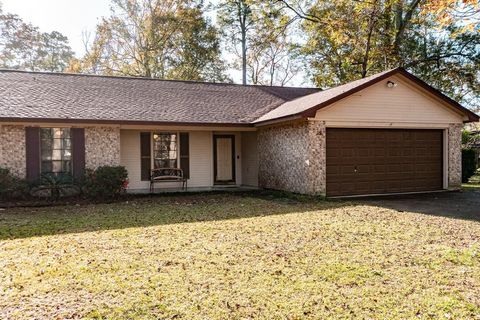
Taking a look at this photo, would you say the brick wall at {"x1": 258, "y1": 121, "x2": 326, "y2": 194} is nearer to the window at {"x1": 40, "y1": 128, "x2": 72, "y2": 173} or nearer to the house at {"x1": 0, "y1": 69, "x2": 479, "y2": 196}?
the house at {"x1": 0, "y1": 69, "x2": 479, "y2": 196}

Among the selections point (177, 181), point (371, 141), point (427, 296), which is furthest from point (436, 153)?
point (427, 296)

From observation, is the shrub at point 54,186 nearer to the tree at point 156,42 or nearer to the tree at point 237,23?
the tree at point 156,42

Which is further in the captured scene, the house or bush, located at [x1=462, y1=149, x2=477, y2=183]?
bush, located at [x1=462, y1=149, x2=477, y2=183]

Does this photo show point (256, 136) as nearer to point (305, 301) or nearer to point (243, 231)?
point (243, 231)

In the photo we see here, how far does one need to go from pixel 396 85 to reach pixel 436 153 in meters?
2.98

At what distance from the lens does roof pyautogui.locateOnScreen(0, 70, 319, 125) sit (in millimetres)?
11492

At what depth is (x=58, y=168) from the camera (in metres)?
11.7

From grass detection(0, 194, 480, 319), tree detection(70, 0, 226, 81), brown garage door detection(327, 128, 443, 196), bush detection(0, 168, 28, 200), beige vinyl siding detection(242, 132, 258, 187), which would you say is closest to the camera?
grass detection(0, 194, 480, 319)

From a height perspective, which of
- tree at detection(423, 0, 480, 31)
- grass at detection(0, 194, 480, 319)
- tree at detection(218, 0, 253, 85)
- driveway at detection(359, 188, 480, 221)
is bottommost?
grass at detection(0, 194, 480, 319)

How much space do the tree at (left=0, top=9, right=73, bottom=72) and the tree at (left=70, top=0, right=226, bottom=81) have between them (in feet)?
37.6

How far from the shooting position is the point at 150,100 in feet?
45.9

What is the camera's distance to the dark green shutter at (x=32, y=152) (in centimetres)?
1122

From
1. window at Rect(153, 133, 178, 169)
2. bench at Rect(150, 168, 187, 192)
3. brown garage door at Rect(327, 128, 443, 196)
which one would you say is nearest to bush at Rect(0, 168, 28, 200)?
bench at Rect(150, 168, 187, 192)

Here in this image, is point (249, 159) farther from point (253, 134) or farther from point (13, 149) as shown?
point (13, 149)
